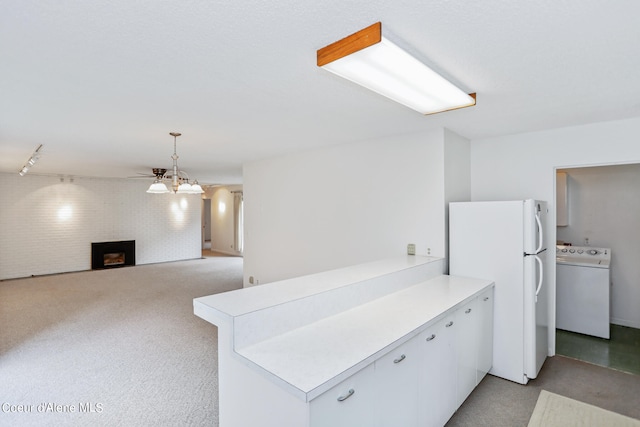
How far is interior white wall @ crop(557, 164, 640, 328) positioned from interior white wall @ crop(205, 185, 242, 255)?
9039 mm

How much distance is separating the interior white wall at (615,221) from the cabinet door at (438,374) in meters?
3.56

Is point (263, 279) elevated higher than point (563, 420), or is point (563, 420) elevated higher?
point (263, 279)

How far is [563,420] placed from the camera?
2.52 metres

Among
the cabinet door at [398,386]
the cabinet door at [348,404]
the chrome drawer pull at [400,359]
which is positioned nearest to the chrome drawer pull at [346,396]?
the cabinet door at [348,404]

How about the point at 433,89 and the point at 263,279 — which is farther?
the point at 263,279

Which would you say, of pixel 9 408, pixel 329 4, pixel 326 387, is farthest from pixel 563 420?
pixel 9 408

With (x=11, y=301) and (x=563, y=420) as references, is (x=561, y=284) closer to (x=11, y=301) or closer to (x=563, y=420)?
(x=563, y=420)

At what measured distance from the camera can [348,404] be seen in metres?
1.55

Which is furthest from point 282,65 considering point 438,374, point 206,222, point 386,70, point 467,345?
point 206,222

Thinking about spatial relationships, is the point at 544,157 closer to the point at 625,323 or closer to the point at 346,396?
the point at 625,323

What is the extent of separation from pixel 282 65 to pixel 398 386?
204cm

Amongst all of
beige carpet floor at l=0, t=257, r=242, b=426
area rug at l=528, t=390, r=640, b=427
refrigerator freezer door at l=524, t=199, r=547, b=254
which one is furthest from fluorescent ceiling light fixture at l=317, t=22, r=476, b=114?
beige carpet floor at l=0, t=257, r=242, b=426

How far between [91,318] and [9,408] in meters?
2.32

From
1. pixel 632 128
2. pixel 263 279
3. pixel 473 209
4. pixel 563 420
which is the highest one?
pixel 632 128
